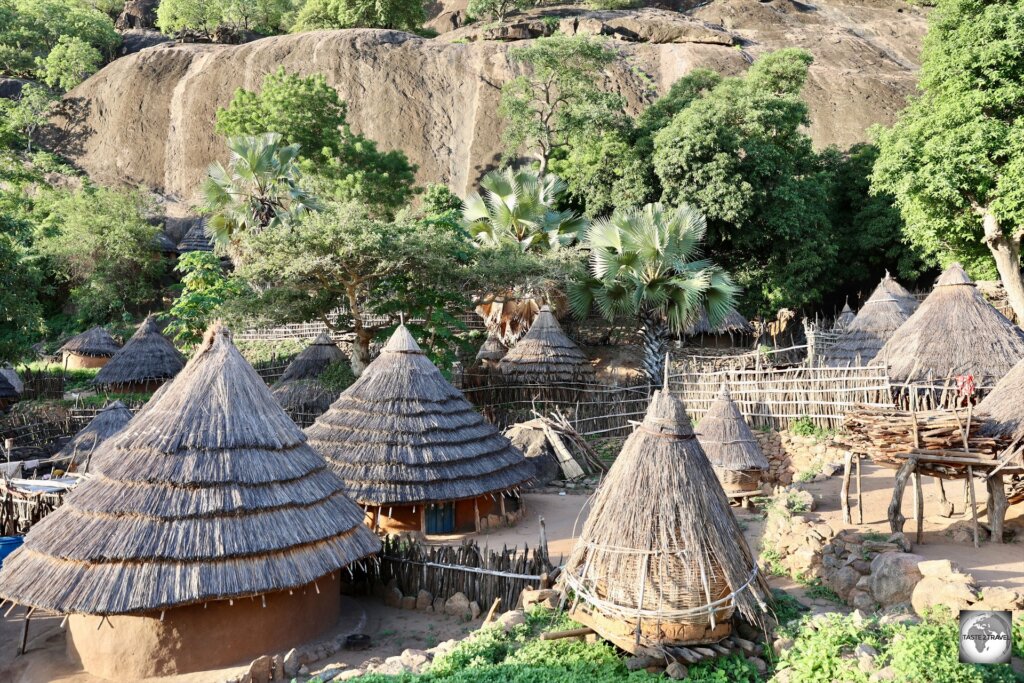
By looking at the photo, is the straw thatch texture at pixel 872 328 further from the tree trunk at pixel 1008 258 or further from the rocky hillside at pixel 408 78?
the rocky hillside at pixel 408 78

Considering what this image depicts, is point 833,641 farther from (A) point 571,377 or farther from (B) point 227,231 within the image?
(B) point 227,231

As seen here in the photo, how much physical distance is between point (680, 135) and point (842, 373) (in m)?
9.96

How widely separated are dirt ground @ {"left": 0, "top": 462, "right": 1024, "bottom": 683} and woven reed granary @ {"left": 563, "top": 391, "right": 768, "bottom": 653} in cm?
156

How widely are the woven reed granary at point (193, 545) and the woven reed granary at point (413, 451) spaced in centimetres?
250

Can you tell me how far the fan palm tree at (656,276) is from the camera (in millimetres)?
17922

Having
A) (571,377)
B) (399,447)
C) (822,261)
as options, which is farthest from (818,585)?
(822,261)

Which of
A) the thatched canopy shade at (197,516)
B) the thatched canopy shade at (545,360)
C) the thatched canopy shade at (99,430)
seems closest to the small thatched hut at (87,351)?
the thatched canopy shade at (99,430)

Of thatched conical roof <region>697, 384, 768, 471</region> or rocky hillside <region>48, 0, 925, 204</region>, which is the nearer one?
thatched conical roof <region>697, 384, 768, 471</region>

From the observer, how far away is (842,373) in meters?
15.5

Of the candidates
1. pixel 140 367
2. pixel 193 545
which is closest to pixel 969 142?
pixel 193 545

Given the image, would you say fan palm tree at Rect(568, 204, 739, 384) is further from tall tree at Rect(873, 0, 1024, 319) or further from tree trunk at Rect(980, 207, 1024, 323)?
tree trunk at Rect(980, 207, 1024, 323)

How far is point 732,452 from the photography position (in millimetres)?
12312

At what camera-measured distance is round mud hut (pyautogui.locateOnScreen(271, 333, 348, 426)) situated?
17.8 m

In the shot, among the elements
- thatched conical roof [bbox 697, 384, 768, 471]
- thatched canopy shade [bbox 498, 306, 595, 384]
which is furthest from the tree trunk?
thatched conical roof [bbox 697, 384, 768, 471]
